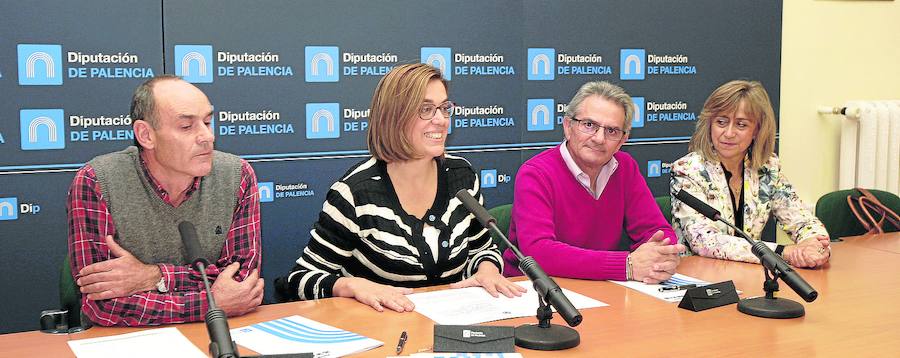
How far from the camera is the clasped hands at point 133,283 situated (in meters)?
2.19

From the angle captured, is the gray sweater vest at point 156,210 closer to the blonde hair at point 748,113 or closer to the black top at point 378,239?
the black top at point 378,239

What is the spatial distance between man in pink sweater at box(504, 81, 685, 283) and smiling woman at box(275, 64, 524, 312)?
0.26 metres

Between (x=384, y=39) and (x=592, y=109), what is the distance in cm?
127

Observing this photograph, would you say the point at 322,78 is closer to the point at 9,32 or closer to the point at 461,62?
the point at 461,62

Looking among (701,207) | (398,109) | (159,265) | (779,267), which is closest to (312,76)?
(398,109)

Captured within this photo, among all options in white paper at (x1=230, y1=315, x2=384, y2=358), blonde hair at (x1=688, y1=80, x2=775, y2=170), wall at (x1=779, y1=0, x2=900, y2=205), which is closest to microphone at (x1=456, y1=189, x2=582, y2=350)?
white paper at (x1=230, y1=315, x2=384, y2=358)

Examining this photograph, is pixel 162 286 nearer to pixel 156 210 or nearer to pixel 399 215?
pixel 156 210

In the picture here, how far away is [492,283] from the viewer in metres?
2.50

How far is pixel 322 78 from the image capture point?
3820 millimetres

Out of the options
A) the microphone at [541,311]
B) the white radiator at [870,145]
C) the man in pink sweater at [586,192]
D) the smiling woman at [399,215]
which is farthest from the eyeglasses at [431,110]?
the white radiator at [870,145]

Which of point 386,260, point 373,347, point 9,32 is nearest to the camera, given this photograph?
point 373,347

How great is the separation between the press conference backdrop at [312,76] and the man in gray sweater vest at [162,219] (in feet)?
3.50

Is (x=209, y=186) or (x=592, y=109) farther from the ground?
(x=592, y=109)

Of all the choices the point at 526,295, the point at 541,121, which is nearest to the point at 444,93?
the point at 526,295
